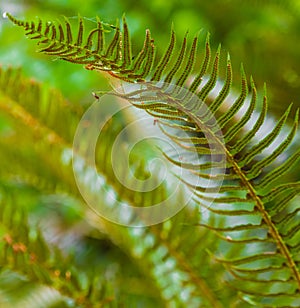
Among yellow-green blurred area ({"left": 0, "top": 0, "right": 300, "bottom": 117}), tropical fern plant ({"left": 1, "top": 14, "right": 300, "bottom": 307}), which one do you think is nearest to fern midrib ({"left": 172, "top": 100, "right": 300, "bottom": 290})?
tropical fern plant ({"left": 1, "top": 14, "right": 300, "bottom": 307})

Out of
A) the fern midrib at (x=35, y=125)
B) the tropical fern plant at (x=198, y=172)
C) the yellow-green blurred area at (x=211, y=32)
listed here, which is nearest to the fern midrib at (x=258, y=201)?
the tropical fern plant at (x=198, y=172)

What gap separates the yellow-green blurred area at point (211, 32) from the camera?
2.60 feet

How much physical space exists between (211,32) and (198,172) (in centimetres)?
60

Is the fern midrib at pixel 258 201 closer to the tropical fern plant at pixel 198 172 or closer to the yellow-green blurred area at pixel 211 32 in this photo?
the tropical fern plant at pixel 198 172

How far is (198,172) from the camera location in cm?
44

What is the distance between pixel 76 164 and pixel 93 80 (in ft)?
1.87

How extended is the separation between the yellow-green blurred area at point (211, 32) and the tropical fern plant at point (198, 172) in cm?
7

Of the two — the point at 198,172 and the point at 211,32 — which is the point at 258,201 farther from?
the point at 211,32

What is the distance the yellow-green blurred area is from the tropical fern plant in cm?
7

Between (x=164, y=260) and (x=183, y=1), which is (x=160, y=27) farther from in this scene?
(x=164, y=260)

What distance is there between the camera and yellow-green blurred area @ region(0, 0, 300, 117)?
2.60 ft

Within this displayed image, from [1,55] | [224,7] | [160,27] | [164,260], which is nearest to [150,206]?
[164,260]

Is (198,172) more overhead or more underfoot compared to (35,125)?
more underfoot

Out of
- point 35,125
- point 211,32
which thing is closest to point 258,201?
point 35,125
